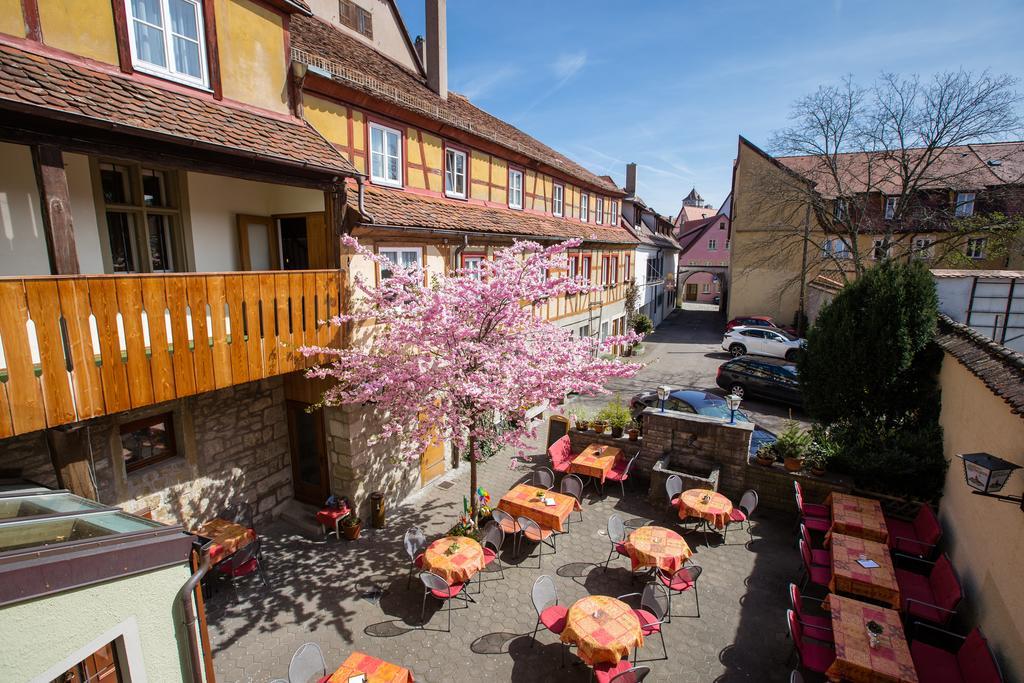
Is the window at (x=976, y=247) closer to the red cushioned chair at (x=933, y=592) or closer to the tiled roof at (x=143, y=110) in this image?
the red cushioned chair at (x=933, y=592)

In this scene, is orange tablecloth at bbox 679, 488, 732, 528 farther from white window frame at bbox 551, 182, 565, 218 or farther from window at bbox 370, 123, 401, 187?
white window frame at bbox 551, 182, 565, 218

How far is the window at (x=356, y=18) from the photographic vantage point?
1244cm

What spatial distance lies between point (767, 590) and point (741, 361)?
11.4 metres

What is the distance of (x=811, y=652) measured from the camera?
568 cm

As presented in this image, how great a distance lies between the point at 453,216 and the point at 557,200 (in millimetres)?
8131

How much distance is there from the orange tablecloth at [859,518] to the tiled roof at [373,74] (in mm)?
10801

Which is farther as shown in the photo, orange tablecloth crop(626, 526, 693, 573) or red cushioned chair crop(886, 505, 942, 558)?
red cushioned chair crop(886, 505, 942, 558)

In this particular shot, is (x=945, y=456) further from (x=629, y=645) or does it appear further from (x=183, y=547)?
(x=183, y=547)

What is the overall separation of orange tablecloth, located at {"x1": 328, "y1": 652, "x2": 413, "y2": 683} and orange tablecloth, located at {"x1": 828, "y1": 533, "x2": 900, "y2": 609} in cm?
585

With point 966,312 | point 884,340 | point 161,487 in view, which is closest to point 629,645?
point 161,487

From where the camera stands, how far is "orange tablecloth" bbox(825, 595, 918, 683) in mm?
5023

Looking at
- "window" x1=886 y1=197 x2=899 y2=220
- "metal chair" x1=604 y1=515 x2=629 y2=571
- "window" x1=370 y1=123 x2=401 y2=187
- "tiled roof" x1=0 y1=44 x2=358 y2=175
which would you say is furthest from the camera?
"window" x1=886 y1=197 x2=899 y2=220

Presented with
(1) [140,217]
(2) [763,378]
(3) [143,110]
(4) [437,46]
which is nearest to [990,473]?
(3) [143,110]

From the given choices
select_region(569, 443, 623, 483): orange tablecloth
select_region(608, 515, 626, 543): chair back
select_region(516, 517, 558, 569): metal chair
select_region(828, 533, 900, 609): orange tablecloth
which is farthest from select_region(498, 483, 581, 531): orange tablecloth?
select_region(828, 533, 900, 609): orange tablecloth
